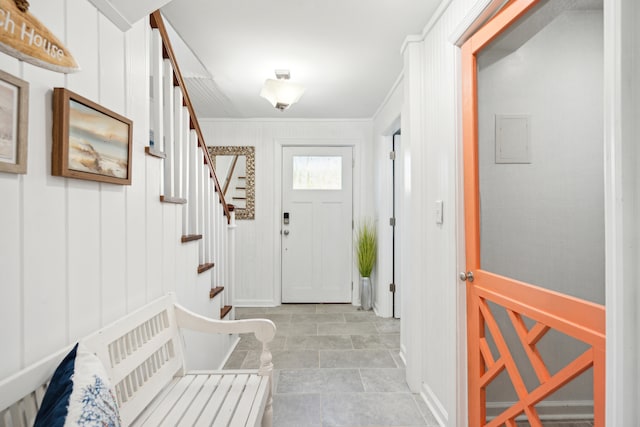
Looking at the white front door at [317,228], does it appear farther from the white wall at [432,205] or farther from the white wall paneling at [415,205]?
the white wall paneling at [415,205]

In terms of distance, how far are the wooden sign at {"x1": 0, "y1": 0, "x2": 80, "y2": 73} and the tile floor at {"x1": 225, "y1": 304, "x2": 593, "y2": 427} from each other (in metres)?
1.87

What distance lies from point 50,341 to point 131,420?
0.47 metres

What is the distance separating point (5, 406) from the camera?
798 millimetres

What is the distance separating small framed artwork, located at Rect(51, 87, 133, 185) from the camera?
98 cm

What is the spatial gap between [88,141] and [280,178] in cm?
330

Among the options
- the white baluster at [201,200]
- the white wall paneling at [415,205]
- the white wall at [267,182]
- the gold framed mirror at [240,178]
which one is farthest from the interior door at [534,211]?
the gold framed mirror at [240,178]

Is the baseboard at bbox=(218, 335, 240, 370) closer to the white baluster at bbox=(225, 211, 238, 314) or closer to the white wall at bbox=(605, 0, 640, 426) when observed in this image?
the white baluster at bbox=(225, 211, 238, 314)

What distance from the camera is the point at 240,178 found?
439cm

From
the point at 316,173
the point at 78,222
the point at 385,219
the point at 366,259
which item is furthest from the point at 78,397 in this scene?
the point at 316,173

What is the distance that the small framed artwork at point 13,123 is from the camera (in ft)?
2.67

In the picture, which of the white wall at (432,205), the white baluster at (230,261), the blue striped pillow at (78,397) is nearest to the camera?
the blue striped pillow at (78,397)

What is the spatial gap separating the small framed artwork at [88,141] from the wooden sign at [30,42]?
0.26 feet

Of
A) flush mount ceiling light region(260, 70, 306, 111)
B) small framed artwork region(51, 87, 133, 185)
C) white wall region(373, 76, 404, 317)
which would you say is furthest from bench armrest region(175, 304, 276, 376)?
white wall region(373, 76, 404, 317)

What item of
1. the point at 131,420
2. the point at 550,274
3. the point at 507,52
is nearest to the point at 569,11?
the point at 507,52
